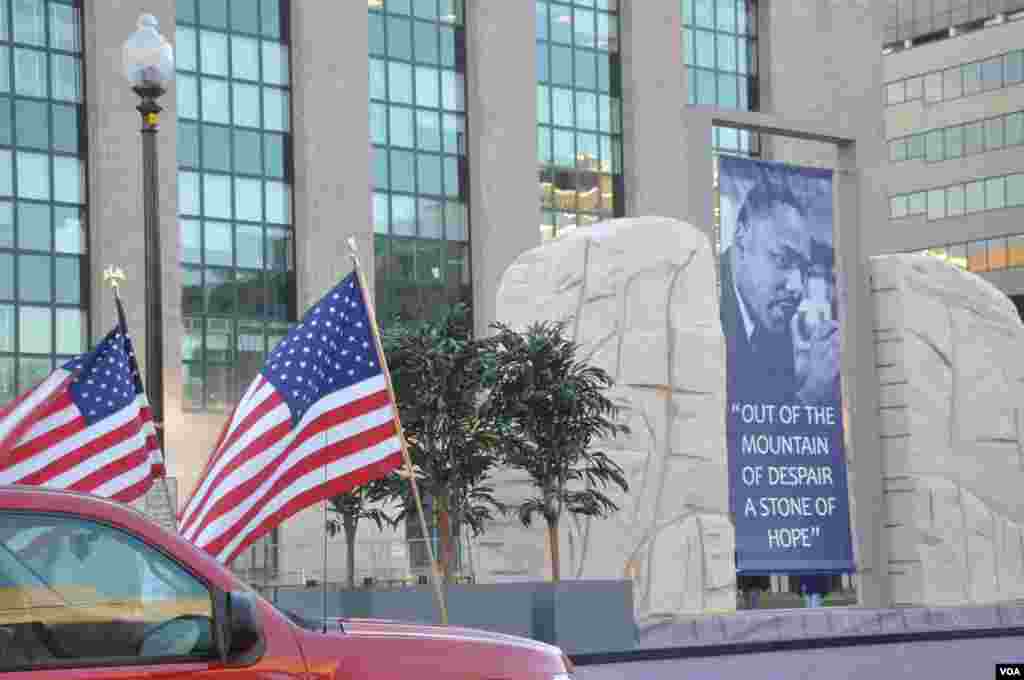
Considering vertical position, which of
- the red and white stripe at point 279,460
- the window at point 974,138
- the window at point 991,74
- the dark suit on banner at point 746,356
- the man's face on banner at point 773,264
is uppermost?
the window at point 991,74

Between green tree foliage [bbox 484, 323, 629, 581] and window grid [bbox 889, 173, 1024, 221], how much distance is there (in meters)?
71.0

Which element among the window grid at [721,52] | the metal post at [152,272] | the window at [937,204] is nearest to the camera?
the metal post at [152,272]

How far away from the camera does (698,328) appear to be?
31.1m

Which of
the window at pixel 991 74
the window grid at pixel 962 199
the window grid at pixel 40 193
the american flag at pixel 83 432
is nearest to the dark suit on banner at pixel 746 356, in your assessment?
the american flag at pixel 83 432

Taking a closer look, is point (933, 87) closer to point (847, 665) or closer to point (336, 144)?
point (336, 144)

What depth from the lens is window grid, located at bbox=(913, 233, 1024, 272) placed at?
97.6 meters

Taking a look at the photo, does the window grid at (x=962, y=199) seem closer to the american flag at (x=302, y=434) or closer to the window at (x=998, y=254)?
the window at (x=998, y=254)

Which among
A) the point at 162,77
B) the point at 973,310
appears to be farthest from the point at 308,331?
the point at 973,310

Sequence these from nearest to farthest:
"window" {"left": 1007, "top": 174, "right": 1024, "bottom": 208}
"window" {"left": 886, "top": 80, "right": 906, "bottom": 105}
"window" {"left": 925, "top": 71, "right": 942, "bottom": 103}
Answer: "window" {"left": 1007, "top": 174, "right": 1024, "bottom": 208} → "window" {"left": 925, "top": 71, "right": 942, "bottom": 103} → "window" {"left": 886, "top": 80, "right": 906, "bottom": 105}

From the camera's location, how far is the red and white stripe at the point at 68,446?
1658 centimetres

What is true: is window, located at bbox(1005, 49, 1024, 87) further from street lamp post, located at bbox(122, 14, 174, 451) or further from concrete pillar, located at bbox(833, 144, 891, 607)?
street lamp post, located at bbox(122, 14, 174, 451)

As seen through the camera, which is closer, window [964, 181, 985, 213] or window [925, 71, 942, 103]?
window [964, 181, 985, 213]

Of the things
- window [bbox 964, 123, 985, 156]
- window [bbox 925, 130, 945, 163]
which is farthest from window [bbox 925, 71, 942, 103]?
window [bbox 964, 123, 985, 156]

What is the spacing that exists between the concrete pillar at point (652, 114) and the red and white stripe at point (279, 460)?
4715 cm
